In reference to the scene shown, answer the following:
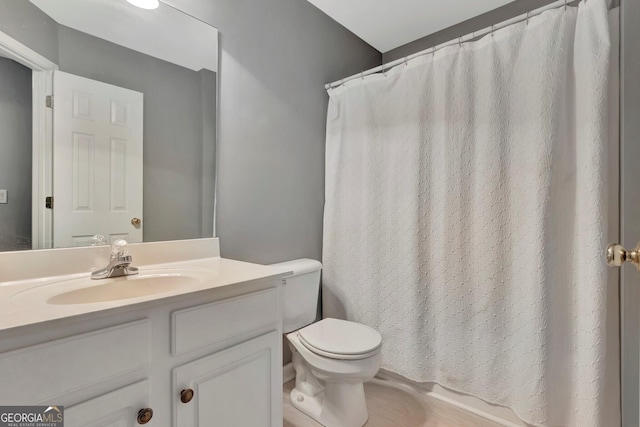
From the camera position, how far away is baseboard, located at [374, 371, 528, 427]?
1491 mm

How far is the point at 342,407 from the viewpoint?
1446 mm

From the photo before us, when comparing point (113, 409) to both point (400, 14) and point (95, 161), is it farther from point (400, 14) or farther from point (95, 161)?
point (400, 14)

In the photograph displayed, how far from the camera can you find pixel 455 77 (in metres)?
1.58

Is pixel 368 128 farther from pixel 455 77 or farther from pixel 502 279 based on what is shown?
pixel 502 279

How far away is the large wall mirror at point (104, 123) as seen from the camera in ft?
3.26

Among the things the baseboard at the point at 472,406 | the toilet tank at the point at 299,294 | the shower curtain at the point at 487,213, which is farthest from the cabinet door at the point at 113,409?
the baseboard at the point at 472,406

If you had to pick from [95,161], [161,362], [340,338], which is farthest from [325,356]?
[95,161]

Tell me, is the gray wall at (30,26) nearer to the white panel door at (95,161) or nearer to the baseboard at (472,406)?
the white panel door at (95,161)

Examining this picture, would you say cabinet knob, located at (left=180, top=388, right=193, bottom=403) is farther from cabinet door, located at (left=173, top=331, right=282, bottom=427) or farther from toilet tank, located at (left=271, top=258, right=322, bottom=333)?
toilet tank, located at (left=271, top=258, right=322, bottom=333)

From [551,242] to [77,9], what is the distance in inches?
81.6

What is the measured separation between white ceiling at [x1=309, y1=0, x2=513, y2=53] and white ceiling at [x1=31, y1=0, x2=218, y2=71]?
33.7 inches

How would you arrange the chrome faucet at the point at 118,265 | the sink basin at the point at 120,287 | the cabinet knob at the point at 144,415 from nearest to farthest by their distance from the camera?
the cabinet knob at the point at 144,415, the sink basin at the point at 120,287, the chrome faucet at the point at 118,265

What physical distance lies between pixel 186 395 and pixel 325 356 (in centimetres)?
68

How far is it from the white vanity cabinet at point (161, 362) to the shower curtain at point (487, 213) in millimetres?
938
